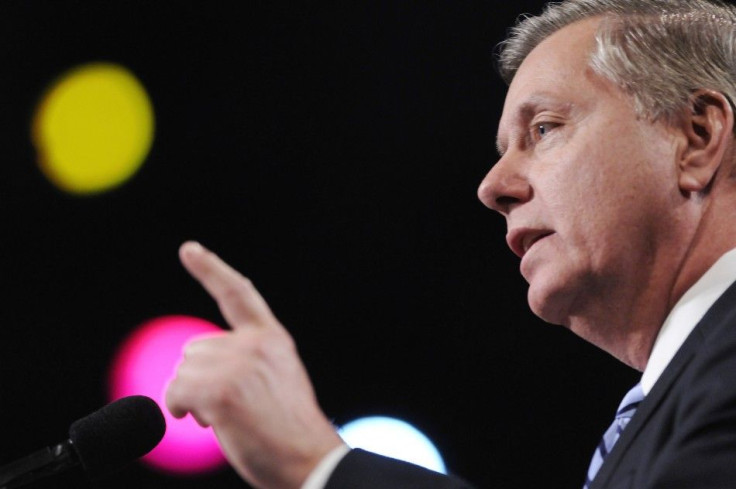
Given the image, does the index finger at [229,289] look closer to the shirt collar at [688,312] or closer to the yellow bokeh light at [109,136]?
the shirt collar at [688,312]

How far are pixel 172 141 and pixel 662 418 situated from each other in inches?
97.6

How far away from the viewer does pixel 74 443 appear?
1160 mm

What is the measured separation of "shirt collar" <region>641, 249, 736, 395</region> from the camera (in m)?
1.29

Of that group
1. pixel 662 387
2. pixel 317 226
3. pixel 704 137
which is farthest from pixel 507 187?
pixel 317 226

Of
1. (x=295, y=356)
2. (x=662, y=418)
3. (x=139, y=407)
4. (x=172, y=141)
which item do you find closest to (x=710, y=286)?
(x=662, y=418)

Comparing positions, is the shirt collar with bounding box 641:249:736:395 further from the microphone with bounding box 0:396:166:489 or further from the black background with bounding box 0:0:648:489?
the black background with bounding box 0:0:648:489

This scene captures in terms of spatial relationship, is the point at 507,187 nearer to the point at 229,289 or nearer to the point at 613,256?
the point at 613,256

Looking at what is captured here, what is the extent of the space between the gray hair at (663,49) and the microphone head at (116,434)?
2.85ft

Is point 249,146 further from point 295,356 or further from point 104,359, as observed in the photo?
point 295,356

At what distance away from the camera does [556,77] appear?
5.20ft

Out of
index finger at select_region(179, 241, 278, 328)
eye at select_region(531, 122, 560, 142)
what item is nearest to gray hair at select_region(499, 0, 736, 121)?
eye at select_region(531, 122, 560, 142)

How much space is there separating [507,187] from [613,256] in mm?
216

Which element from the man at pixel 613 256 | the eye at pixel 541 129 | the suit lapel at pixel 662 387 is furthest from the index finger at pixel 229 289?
the eye at pixel 541 129

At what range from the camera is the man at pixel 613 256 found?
0.98m
